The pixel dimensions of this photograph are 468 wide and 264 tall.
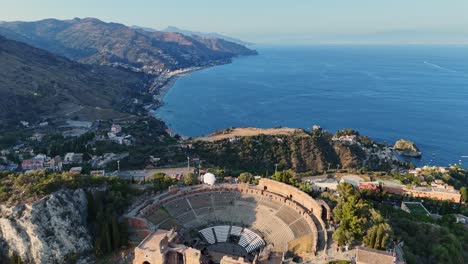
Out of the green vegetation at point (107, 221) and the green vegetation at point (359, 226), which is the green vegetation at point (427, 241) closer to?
the green vegetation at point (359, 226)

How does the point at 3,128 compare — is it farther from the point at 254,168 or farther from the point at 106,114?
the point at 254,168

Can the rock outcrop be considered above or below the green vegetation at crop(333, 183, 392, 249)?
below

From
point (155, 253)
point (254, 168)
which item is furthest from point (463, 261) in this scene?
point (254, 168)

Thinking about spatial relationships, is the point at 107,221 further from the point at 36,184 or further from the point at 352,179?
the point at 352,179

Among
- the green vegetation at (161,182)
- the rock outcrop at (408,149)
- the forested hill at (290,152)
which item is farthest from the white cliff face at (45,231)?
the rock outcrop at (408,149)

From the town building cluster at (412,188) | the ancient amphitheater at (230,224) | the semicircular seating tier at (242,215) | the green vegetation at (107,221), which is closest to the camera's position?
the ancient amphitheater at (230,224)

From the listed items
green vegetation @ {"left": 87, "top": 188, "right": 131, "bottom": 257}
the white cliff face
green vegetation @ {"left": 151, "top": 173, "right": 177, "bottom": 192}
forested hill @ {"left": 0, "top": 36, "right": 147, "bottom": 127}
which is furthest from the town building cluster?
forested hill @ {"left": 0, "top": 36, "right": 147, "bottom": 127}

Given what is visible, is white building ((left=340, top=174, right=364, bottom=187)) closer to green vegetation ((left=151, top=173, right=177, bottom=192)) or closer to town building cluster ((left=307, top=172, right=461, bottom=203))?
town building cluster ((left=307, top=172, right=461, bottom=203))
